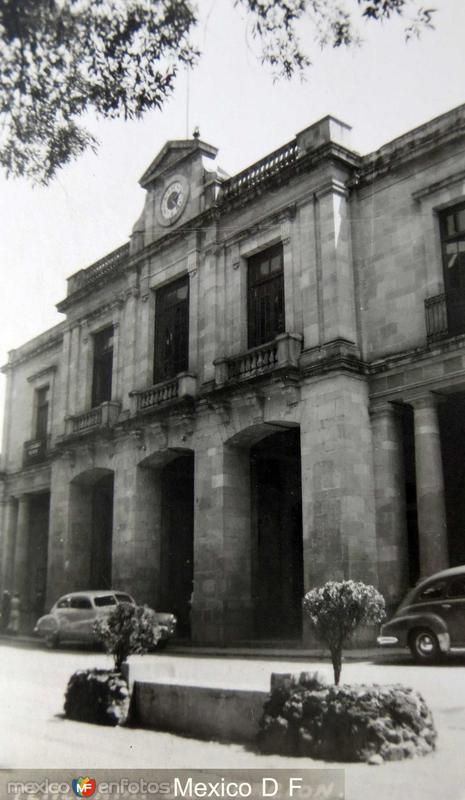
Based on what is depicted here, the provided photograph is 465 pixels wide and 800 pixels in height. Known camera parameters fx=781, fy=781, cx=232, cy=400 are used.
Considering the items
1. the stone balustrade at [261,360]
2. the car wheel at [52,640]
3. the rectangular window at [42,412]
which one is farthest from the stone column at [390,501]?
the rectangular window at [42,412]

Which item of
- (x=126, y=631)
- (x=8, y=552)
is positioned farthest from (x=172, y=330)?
(x=126, y=631)

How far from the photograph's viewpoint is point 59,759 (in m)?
6.44

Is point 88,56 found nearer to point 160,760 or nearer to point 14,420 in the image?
point 160,760

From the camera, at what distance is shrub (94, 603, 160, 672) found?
9625mm

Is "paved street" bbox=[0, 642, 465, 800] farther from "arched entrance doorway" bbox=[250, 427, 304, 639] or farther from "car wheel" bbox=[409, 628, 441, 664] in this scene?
"arched entrance doorway" bbox=[250, 427, 304, 639]

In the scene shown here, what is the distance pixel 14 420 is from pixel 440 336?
10.2 metres

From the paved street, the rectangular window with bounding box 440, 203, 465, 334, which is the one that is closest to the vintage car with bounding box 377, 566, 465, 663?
the paved street

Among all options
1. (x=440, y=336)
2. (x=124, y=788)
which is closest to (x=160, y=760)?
(x=124, y=788)

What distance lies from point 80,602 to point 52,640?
2.05 m

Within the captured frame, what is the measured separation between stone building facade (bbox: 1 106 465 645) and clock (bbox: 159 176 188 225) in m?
0.08

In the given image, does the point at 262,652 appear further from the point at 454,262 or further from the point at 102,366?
the point at 102,366

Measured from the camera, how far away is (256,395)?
18797mm

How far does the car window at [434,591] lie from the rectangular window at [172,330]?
35.3 ft

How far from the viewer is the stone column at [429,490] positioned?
1585cm
